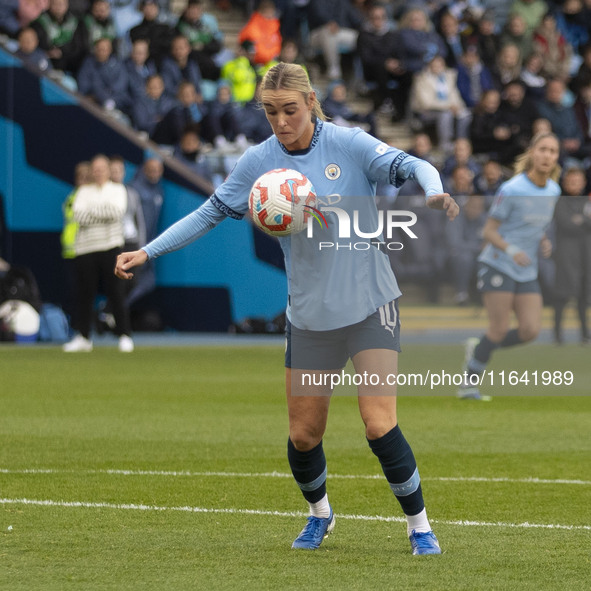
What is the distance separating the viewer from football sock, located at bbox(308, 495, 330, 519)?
6078 mm

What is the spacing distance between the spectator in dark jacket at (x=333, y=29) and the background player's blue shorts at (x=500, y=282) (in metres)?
12.6

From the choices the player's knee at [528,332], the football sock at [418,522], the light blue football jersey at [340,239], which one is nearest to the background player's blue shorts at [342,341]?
the light blue football jersey at [340,239]

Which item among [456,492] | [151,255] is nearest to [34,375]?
[456,492]

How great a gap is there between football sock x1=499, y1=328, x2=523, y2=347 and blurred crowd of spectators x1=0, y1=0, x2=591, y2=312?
779 cm

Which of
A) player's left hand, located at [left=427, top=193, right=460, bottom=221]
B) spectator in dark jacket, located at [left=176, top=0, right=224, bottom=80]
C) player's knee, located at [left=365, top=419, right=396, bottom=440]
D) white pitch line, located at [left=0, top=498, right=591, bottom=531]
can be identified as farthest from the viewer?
spectator in dark jacket, located at [left=176, top=0, right=224, bottom=80]

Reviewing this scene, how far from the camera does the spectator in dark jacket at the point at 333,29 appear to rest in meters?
23.7

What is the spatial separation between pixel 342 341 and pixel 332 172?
0.71 metres

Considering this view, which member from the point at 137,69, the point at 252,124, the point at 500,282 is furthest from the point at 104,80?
the point at 500,282

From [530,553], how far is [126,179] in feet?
50.3

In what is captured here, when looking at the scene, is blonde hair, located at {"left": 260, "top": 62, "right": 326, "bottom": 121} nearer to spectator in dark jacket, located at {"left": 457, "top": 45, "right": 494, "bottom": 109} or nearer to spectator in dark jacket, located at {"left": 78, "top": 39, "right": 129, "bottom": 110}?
spectator in dark jacket, located at {"left": 78, "top": 39, "right": 129, "bottom": 110}

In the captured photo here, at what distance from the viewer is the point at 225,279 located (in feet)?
67.3

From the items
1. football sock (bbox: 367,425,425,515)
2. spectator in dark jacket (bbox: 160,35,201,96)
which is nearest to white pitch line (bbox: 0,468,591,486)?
football sock (bbox: 367,425,425,515)

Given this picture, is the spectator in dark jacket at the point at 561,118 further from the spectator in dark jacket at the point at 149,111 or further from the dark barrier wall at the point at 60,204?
the spectator in dark jacket at the point at 149,111

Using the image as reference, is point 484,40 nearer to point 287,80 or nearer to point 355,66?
point 355,66
